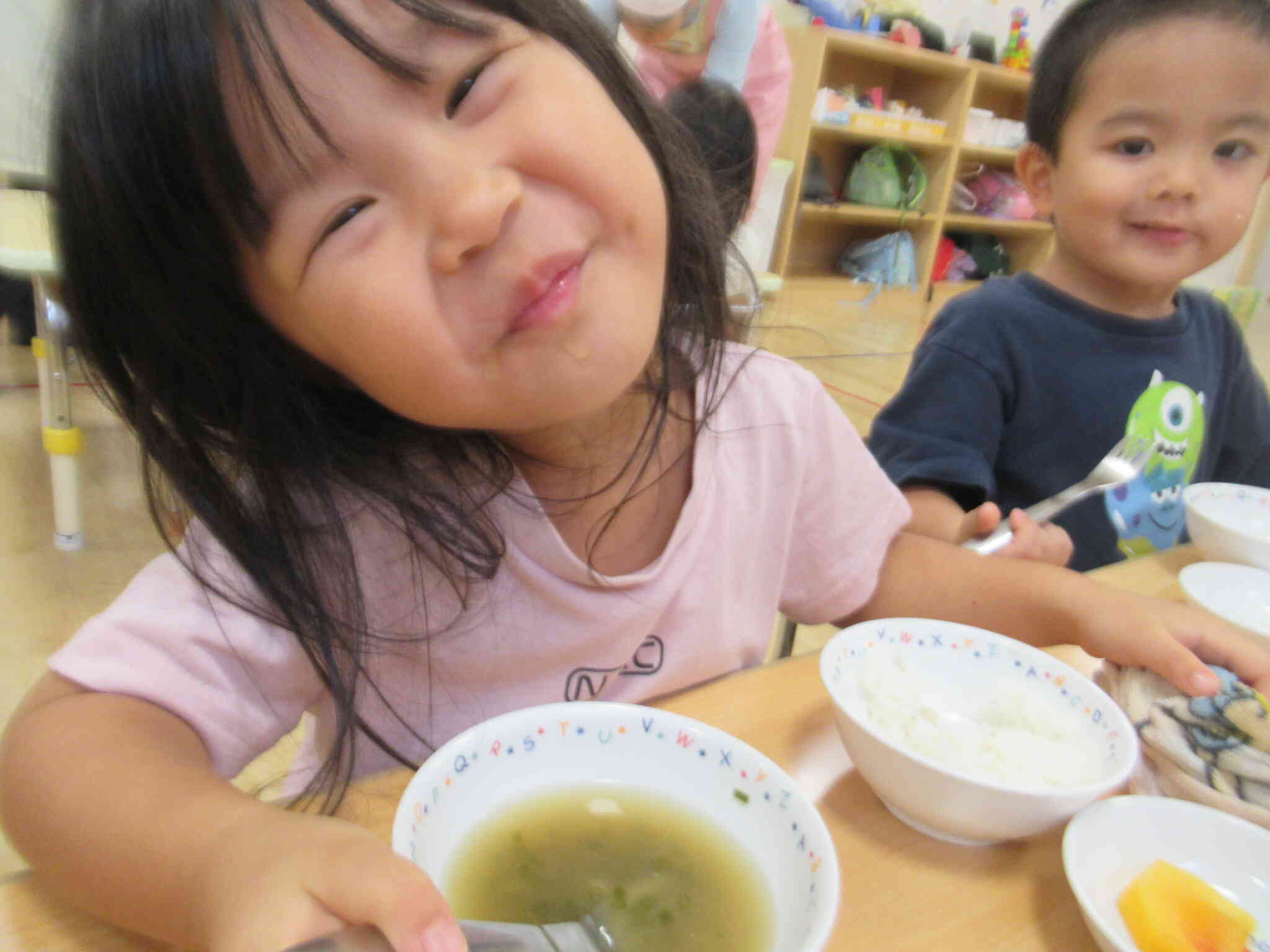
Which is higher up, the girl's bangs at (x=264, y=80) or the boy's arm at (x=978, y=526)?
the girl's bangs at (x=264, y=80)

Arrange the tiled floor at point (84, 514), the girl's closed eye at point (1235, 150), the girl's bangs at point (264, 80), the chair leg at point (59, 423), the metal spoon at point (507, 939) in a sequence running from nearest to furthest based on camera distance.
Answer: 1. the metal spoon at point (507, 939)
2. the girl's bangs at point (264, 80)
3. the girl's closed eye at point (1235, 150)
4. the tiled floor at point (84, 514)
5. the chair leg at point (59, 423)

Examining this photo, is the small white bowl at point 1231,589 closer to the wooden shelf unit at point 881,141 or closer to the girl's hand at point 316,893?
the girl's hand at point 316,893

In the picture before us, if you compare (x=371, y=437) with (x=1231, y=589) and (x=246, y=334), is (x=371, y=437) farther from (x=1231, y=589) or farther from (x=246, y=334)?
(x=1231, y=589)

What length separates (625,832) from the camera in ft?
1.42

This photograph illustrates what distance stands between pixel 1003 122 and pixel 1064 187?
4103 millimetres

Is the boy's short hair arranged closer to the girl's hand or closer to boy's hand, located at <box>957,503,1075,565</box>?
boy's hand, located at <box>957,503,1075,565</box>

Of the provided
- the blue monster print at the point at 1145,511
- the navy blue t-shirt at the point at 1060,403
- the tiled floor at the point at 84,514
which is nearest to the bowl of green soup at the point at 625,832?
the tiled floor at the point at 84,514

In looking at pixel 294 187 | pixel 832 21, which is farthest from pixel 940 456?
pixel 832 21

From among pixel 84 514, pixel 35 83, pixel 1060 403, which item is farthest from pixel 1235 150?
pixel 84 514

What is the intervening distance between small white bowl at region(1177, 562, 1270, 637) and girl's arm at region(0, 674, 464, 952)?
27.0 inches

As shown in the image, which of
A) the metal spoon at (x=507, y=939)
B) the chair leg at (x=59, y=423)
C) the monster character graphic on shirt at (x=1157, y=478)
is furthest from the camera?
the chair leg at (x=59, y=423)

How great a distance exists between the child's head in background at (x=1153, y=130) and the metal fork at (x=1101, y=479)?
0.66 ft

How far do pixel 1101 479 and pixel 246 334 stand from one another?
0.89 meters

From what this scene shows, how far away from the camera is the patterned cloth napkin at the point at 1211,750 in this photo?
0.47 meters
